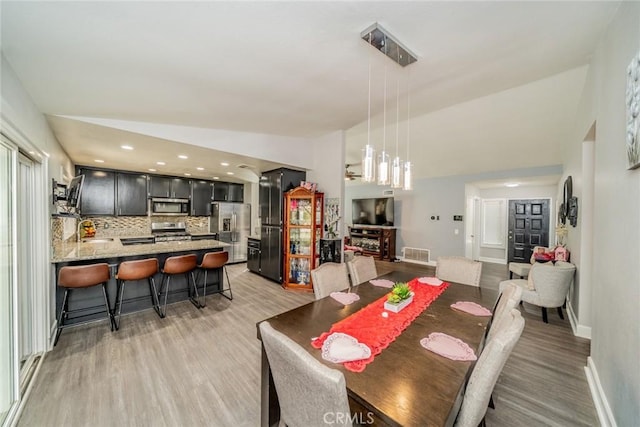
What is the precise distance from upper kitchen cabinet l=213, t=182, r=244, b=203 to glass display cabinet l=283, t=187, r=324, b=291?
2.83 metres

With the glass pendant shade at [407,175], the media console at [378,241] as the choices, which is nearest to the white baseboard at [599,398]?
the glass pendant shade at [407,175]

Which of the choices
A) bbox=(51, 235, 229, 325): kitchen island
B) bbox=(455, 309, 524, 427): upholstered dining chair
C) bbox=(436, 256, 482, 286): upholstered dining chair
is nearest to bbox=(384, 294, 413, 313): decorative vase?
bbox=(455, 309, 524, 427): upholstered dining chair

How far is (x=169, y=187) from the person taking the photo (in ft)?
19.3

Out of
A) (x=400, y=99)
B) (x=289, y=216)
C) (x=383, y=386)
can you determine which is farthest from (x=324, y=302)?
(x=289, y=216)

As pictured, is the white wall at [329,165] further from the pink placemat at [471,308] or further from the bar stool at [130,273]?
the bar stool at [130,273]

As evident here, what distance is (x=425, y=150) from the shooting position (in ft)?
18.4

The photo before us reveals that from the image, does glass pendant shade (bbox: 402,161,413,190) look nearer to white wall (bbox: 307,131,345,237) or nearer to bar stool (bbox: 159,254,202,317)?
white wall (bbox: 307,131,345,237)

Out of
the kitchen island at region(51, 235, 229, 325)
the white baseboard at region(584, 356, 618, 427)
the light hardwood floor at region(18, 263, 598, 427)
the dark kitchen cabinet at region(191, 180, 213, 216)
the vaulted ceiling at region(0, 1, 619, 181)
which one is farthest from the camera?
the dark kitchen cabinet at region(191, 180, 213, 216)

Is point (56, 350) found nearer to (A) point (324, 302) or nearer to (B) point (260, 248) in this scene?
(A) point (324, 302)

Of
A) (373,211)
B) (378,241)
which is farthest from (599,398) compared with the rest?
(373,211)

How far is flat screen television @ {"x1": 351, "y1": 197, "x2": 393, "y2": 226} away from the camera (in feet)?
24.7

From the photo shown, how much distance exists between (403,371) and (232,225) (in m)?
5.91

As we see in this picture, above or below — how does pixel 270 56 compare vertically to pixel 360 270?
above

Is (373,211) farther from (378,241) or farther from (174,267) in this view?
(174,267)
